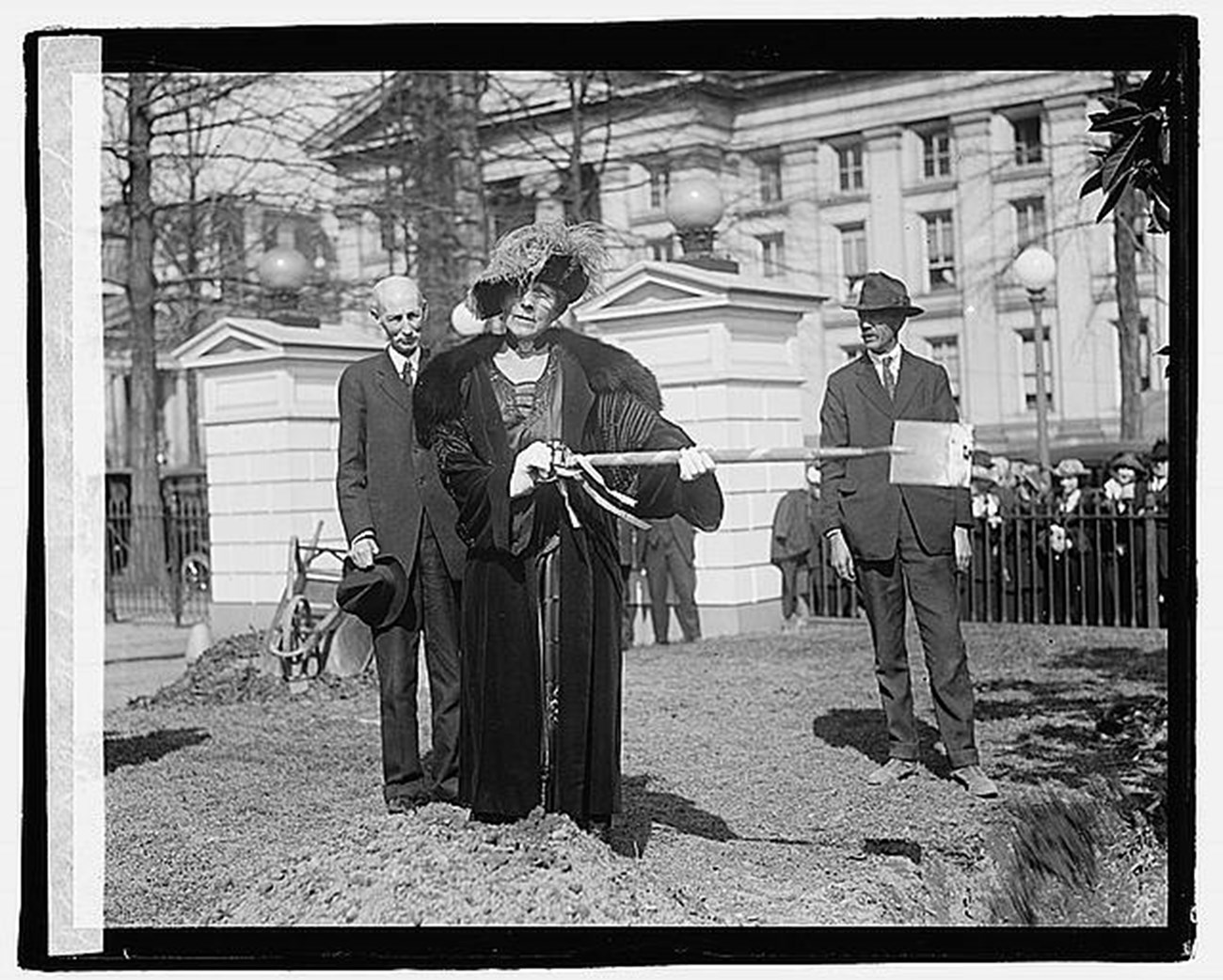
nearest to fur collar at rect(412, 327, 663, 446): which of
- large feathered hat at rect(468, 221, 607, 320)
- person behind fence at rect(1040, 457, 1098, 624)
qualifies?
large feathered hat at rect(468, 221, 607, 320)

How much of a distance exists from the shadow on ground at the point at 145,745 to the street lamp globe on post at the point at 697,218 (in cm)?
269

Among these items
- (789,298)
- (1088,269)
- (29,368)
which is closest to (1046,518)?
(1088,269)

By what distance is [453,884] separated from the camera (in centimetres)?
597

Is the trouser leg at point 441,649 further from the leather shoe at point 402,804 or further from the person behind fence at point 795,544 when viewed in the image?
the person behind fence at point 795,544

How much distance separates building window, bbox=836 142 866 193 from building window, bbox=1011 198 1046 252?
0.74m

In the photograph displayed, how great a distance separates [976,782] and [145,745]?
3133mm

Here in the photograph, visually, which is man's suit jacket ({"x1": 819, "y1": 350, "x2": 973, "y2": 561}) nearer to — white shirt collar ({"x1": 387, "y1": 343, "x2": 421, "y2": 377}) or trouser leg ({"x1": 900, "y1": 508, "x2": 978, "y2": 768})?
trouser leg ({"x1": 900, "y1": 508, "x2": 978, "y2": 768})

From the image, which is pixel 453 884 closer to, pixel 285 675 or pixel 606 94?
pixel 285 675

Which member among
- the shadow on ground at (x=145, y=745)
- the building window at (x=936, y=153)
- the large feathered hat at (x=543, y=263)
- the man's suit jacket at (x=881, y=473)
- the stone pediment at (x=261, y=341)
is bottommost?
the shadow on ground at (x=145, y=745)

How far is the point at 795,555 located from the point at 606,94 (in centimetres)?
212

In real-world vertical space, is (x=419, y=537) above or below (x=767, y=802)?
above

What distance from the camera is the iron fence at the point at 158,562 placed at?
874 cm

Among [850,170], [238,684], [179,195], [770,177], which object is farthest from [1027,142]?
[179,195]

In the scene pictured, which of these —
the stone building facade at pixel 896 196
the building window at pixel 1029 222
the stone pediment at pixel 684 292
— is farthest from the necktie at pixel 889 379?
the building window at pixel 1029 222
